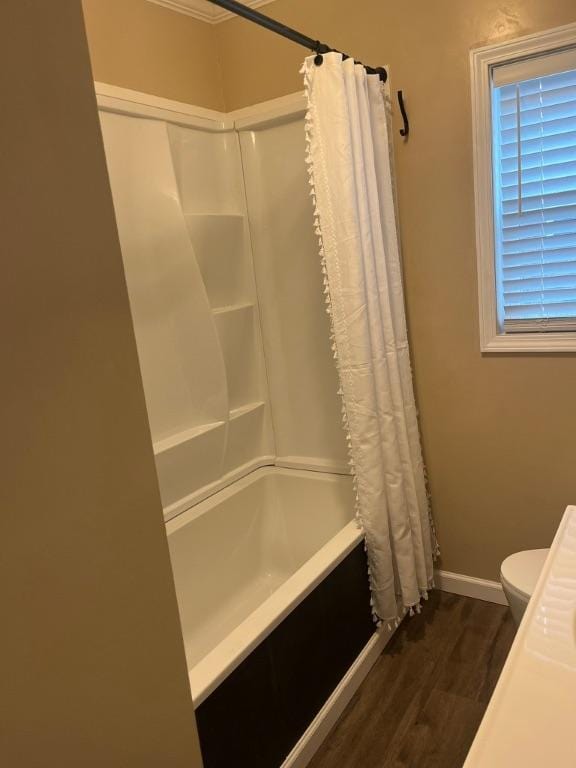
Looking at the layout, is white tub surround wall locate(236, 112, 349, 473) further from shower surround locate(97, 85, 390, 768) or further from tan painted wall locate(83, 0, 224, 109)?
tan painted wall locate(83, 0, 224, 109)

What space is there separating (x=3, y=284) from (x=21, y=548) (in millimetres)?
347

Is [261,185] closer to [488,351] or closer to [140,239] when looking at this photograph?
[140,239]

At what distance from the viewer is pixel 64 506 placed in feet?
2.69

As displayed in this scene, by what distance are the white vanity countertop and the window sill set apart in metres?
1.11

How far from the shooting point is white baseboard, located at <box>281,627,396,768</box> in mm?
1754

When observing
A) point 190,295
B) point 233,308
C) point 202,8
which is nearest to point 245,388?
point 233,308

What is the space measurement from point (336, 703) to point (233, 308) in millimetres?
1614

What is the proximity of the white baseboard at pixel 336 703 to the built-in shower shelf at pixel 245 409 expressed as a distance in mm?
1082

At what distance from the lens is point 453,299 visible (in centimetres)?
223

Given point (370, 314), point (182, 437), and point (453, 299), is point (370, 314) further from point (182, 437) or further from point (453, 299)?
point (182, 437)

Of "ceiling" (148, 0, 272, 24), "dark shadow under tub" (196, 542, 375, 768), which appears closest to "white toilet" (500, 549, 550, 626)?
"dark shadow under tub" (196, 542, 375, 768)

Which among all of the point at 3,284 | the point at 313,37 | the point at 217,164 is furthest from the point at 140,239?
the point at 3,284

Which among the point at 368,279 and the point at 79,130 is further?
the point at 368,279

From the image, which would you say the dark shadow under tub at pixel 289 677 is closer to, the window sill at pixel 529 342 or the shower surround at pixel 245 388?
the shower surround at pixel 245 388
